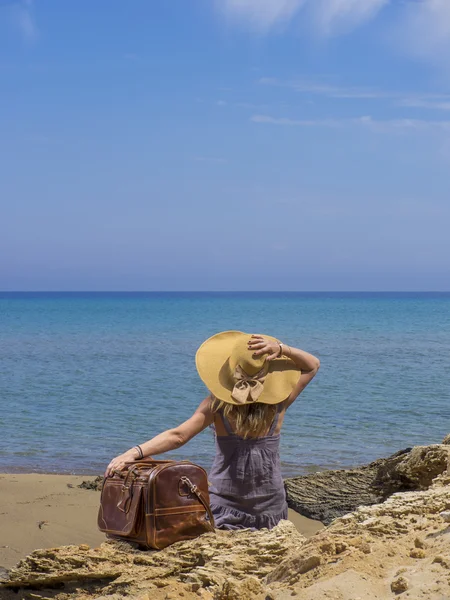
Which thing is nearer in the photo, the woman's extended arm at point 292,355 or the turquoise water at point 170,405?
the woman's extended arm at point 292,355

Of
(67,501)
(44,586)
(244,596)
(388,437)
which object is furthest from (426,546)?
(388,437)

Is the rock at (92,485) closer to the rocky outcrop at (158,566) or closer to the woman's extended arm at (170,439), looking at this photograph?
the woman's extended arm at (170,439)

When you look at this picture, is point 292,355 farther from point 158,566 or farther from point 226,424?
point 158,566

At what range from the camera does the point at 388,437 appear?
43.1 feet

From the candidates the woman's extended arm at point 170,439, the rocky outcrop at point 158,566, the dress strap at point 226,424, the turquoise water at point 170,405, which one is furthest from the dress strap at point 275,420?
the turquoise water at point 170,405

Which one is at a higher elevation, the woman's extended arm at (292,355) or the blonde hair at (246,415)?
the woman's extended arm at (292,355)

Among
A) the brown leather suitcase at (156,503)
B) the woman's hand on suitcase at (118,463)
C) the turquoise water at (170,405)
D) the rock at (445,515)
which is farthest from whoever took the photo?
the turquoise water at (170,405)

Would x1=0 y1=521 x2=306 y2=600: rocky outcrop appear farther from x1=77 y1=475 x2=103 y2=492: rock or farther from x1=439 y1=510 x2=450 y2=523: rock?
x1=77 y1=475 x2=103 y2=492: rock

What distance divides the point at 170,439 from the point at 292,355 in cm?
80

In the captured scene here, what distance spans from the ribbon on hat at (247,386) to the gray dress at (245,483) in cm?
16

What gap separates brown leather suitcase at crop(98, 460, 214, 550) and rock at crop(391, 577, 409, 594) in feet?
3.68

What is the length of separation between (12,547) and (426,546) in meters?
4.80

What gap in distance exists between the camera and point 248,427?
13.8ft

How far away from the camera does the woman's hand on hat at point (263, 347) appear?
4199 millimetres
